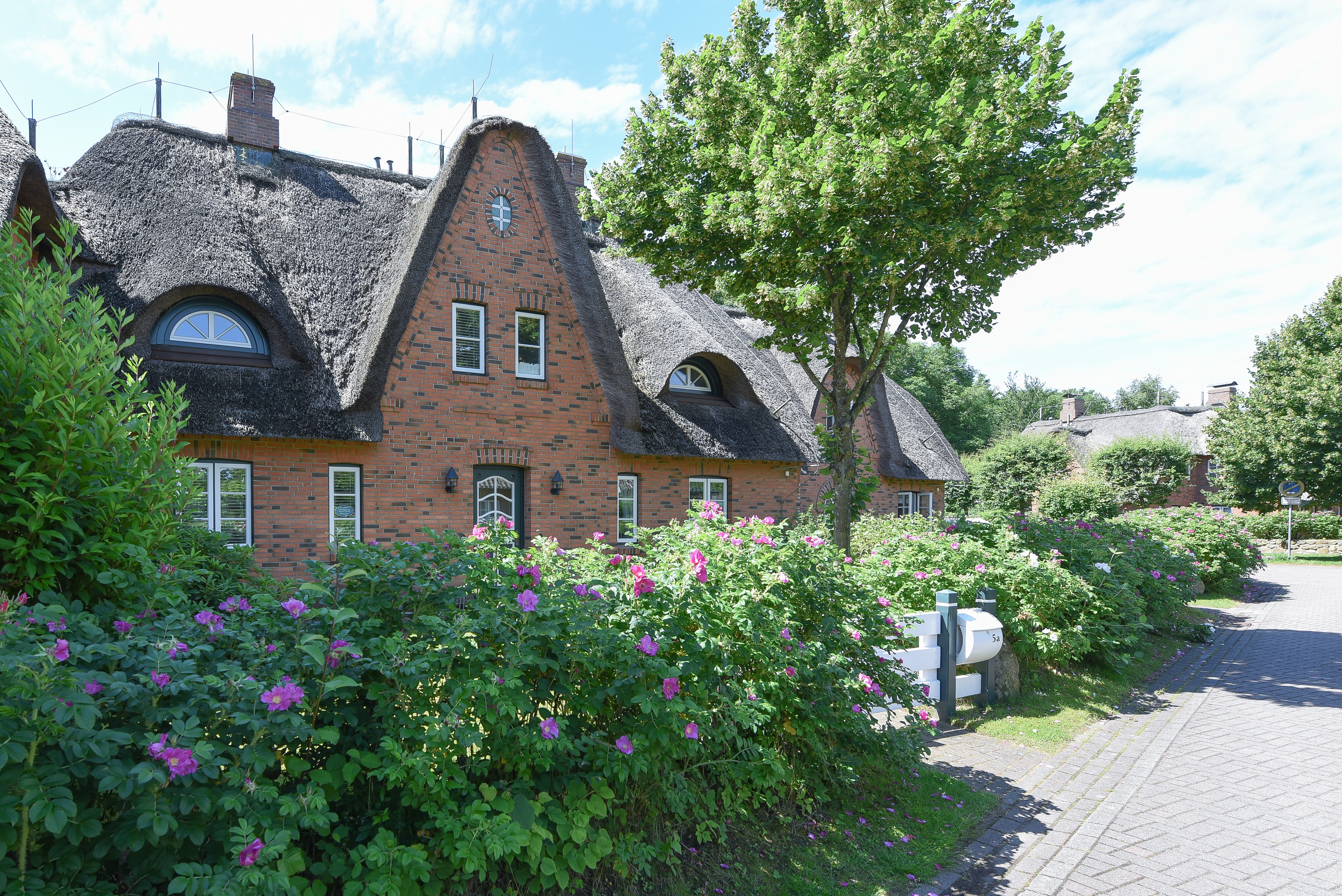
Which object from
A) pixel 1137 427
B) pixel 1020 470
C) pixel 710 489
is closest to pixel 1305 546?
pixel 1020 470

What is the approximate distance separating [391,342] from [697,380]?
655cm

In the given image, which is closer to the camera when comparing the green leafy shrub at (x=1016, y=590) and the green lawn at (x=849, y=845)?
the green lawn at (x=849, y=845)

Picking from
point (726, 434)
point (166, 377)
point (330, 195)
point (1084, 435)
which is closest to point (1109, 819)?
point (726, 434)

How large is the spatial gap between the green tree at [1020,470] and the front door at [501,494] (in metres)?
27.3

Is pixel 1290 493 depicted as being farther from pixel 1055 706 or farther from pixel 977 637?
pixel 977 637

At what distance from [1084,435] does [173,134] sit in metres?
51.4

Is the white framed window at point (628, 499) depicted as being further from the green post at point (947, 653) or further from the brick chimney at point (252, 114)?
the brick chimney at point (252, 114)

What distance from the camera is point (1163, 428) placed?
152ft

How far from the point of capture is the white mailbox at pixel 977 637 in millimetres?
6906

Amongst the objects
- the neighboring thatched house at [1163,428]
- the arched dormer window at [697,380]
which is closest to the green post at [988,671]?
the arched dormer window at [697,380]

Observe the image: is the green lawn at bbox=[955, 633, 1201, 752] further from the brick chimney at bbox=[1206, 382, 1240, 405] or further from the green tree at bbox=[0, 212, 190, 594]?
the brick chimney at bbox=[1206, 382, 1240, 405]

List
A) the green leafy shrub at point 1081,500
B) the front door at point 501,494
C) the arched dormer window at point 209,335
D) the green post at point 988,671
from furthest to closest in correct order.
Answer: the green leafy shrub at point 1081,500
the front door at point 501,494
the arched dormer window at point 209,335
the green post at point 988,671

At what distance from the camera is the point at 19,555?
2.90 meters

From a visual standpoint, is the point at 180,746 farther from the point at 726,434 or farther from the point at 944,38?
the point at 726,434
